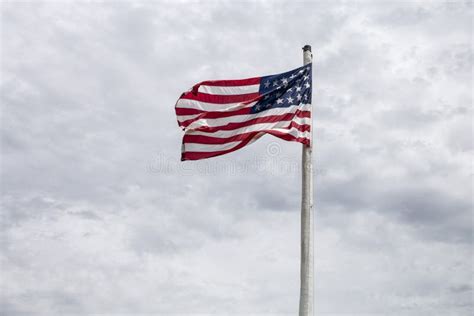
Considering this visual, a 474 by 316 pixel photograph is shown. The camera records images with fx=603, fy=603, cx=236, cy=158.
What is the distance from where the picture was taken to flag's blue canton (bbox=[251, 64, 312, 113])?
21.1m

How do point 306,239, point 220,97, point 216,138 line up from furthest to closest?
point 220,97
point 216,138
point 306,239

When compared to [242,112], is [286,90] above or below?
above

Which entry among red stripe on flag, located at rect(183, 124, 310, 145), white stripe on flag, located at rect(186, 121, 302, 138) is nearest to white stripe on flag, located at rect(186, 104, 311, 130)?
white stripe on flag, located at rect(186, 121, 302, 138)

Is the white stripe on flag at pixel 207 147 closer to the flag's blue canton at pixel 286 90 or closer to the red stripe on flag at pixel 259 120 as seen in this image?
the red stripe on flag at pixel 259 120

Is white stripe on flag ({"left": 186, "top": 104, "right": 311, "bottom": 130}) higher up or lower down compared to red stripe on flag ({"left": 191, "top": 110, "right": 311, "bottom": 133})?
higher up

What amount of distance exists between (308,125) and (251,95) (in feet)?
8.01

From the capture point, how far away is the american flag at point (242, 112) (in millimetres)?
20781

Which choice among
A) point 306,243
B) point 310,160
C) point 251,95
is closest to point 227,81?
point 251,95

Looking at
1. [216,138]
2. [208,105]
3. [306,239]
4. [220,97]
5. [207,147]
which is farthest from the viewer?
[208,105]

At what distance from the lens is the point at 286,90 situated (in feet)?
70.0

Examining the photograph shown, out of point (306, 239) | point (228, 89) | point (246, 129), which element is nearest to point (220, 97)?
point (228, 89)

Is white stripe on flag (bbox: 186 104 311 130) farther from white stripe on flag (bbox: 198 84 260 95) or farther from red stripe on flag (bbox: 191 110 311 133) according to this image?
white stripe on flag (bbox: 198 84 260 95)

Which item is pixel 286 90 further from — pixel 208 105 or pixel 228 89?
pixel 208 105

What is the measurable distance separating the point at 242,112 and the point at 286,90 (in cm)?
174
